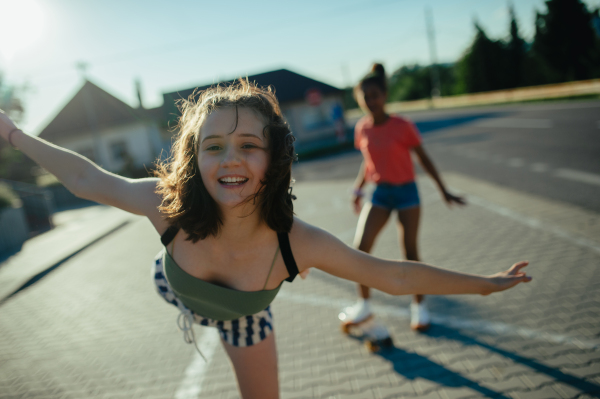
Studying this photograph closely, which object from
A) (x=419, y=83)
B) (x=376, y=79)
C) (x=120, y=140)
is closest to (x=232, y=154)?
(x=376, y=79)

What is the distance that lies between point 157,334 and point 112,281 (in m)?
2.50

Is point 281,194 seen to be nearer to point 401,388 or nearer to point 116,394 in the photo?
point 401,388

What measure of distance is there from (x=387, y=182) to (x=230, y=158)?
212 centimetres

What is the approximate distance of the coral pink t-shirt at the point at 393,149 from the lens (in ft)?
11.2

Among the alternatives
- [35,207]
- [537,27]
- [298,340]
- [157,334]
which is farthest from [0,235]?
[537,27]

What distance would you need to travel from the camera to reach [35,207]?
42.9 ft

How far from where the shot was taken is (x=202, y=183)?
1854 millimetres

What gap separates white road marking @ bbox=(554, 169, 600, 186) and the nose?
796 cm

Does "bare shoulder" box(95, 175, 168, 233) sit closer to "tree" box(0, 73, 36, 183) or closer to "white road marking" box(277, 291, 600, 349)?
"white road marking" box(277, 291, 600, 349)

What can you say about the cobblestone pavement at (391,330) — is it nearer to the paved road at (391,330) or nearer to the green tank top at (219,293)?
the paved road at (391,330)

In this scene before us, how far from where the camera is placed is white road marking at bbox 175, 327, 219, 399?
9.78ft

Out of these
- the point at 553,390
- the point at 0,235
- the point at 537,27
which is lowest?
the point at 553,390

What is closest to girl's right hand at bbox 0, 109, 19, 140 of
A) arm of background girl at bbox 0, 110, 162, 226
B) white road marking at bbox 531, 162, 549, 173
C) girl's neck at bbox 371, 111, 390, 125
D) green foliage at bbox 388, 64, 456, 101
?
arm of background girl at bbox 0, 110, 162, 226

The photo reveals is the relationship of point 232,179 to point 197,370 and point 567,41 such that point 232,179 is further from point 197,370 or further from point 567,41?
point 567,41
